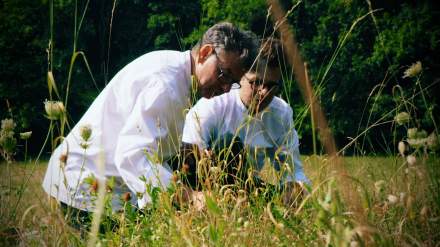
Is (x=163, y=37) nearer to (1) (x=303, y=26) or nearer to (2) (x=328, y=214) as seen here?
(1) (x=303, y=26)

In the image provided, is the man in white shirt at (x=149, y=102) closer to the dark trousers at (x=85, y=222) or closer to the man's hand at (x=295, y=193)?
the dark trousers at (x=85, y=222)

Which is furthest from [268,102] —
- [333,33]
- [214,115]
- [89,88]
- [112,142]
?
[89,88]

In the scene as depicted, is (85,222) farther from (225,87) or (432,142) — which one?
(432,142)

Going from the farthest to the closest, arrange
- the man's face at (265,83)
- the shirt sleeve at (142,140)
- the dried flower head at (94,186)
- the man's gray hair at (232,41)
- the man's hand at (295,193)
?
the man's face at (265,83) → the man's gray hair at (232,41) → the shirt sleeve at (142,140) → the man's hand at (295,193) → the dried flower head at (94,186)

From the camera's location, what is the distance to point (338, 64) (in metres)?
15.0

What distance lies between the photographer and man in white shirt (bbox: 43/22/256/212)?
7.63 ft

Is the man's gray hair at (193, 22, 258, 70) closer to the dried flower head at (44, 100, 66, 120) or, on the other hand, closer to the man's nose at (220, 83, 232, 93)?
the man's nose at (220, 83, 232, 93)

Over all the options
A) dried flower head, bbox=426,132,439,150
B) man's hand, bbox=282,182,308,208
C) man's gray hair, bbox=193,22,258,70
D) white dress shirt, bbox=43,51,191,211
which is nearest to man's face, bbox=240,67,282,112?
man's gray hair, bbox=193,22,258,70

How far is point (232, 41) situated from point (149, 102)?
2.32ft

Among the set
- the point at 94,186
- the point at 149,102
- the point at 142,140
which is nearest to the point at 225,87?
the point at 149,102

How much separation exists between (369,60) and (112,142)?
12.7 meters

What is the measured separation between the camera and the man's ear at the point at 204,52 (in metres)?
2.71

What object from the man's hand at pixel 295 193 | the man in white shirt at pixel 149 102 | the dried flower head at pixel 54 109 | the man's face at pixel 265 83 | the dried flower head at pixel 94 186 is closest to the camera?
the dried flower head at pixel 54 109

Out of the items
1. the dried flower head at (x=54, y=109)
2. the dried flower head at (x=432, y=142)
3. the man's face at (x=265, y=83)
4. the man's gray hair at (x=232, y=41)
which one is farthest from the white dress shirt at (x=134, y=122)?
the dried flower head at (x=432, y=142)
